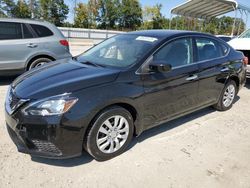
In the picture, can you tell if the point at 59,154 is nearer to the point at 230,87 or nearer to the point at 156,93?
the point at 156,93

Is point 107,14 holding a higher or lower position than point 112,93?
higher

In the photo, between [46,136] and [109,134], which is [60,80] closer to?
[46,136]

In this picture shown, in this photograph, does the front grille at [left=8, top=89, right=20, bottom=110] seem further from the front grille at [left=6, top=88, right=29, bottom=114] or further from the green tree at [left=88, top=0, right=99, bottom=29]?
the green tree at [left=88, top=0, right=99, bottom=29]

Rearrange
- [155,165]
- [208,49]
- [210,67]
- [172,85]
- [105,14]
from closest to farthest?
[155,165]
[172,85]
[210,67]
[208,49]
[105,14]

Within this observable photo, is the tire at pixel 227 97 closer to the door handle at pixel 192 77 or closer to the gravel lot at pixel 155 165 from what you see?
the gravel lot at pixel 155 165

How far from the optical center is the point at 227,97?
524 cm

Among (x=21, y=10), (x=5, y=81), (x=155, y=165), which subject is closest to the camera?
(x=155, y=165)

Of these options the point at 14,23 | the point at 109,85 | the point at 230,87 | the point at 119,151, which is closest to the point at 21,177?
the point at 119,151

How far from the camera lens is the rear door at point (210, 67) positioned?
434 centimetres

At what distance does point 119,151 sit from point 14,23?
4616mm

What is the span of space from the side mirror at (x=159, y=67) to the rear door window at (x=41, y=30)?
413 cm

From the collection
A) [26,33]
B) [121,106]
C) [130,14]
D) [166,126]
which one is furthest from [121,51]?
[130,14]

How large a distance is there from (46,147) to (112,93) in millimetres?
966

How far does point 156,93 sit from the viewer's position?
11.8 ft
